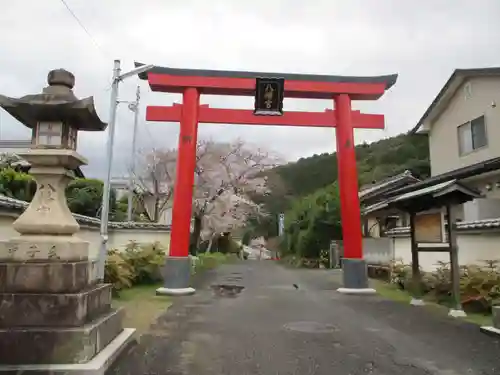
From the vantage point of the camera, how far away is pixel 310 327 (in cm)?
796

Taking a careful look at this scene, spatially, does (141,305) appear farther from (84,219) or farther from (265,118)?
(265,118)

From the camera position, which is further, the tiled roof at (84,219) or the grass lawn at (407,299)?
the tiled roof at (84,219)

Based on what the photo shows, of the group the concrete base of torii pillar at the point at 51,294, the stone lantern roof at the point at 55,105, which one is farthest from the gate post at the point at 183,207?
the stone lantern roof at the point at 55,105

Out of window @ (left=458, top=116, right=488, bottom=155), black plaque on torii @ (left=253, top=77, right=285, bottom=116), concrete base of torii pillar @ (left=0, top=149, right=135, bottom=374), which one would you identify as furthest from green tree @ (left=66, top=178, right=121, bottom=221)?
window @ (left=458, top=116, right=488, bottom=155)

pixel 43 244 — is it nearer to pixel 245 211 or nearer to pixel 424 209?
pixel 424 209

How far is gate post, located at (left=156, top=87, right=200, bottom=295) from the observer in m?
12.7

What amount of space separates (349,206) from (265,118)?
3.89 metres

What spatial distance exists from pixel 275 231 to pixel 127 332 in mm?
48405

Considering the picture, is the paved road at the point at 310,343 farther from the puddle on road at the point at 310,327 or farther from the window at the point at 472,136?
the window at the point at 472,136

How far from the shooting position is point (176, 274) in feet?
41.5

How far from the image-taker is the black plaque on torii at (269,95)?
13578 millimetres

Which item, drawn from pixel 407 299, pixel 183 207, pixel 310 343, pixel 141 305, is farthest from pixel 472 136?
pixel 141 305

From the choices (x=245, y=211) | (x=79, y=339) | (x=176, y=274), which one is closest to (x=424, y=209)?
(x=176, y=274)

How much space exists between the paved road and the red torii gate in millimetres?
2697
